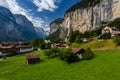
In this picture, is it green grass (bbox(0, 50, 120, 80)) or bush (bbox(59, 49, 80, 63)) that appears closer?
green grass (bbox(0, 50, 120, 80))

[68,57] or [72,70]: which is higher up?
[68,57]

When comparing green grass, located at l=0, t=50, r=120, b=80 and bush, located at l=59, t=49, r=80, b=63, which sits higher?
bush, located at l=59, t=49, r=80, b=63

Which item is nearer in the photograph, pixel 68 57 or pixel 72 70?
pixel 72 70

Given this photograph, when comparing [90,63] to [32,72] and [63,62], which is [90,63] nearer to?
[63,62]

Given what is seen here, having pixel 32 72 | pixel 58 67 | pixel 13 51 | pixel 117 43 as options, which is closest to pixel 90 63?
pixel 58 67

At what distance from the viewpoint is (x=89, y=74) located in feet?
202

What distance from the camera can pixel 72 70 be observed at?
6844 cm

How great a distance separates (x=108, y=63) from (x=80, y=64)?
7500mm

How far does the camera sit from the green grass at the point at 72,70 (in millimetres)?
60409

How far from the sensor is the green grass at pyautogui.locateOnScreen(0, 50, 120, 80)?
60409mm

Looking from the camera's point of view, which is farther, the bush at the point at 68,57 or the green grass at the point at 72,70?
the bush at the point at 68,57

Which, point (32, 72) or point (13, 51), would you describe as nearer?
point (32, 72)

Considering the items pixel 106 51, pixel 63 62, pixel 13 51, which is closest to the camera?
pixel 63 62

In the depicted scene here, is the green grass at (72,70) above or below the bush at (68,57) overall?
below
